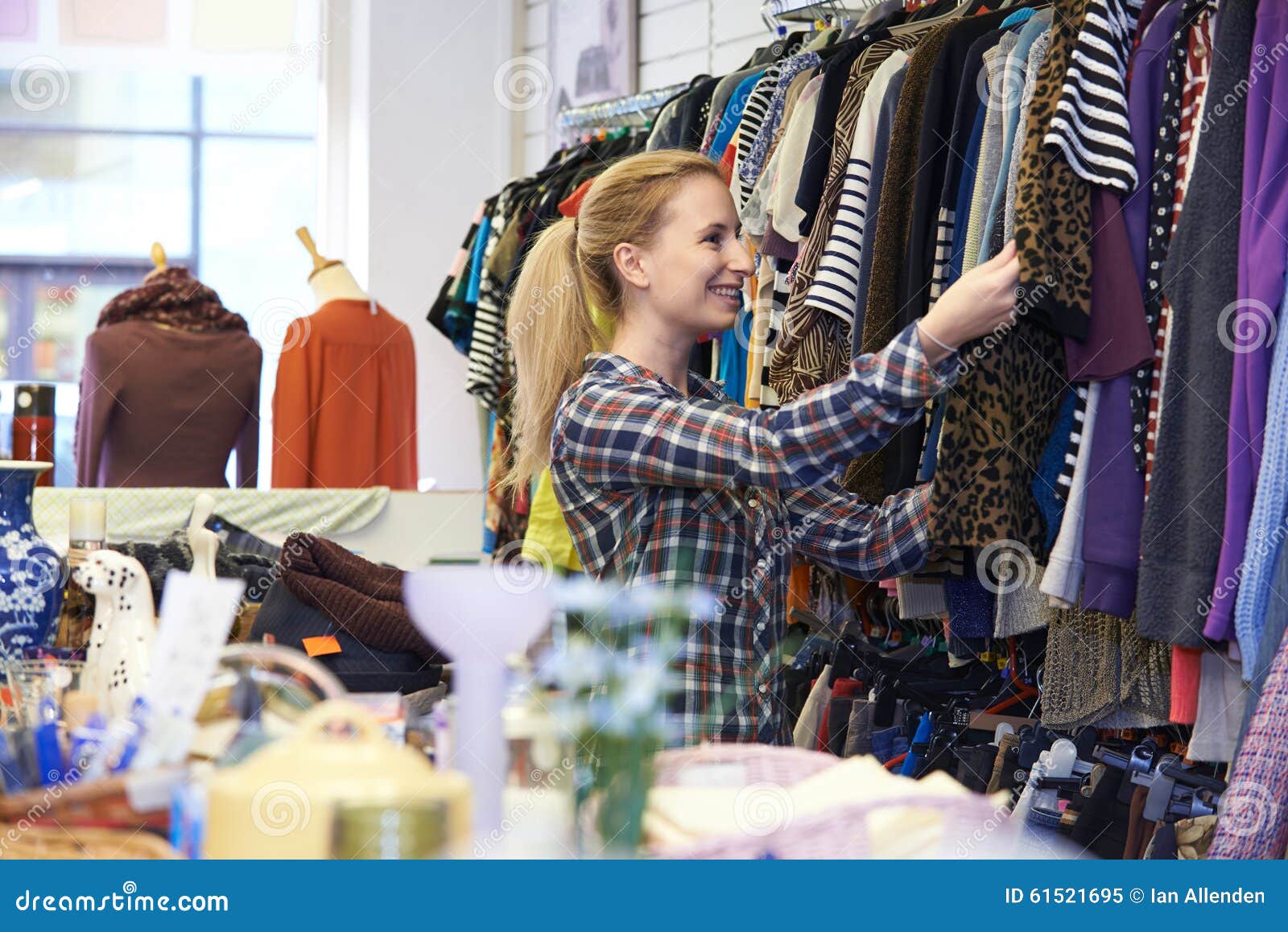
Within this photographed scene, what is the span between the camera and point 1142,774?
2.22m

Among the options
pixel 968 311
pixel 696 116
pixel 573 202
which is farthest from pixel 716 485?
pixel 573 202

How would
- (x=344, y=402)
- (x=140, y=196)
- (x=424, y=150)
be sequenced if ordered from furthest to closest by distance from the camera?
(x=140, y=196)
(x=424, y=150)
(x=344, y=402)

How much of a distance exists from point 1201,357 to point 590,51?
400cm

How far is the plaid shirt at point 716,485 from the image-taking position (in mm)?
1597

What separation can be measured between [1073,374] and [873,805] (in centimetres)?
124

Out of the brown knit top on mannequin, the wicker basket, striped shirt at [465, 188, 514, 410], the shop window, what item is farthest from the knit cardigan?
the shop window

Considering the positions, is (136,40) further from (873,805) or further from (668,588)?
(873,805)

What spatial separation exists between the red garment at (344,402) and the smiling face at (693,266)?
2.58 m

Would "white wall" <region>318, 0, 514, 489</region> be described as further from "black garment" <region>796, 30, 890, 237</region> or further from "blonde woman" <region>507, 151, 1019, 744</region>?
"blonde woman" <region>507, 151, 1019, 744</region>

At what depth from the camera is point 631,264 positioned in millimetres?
1991

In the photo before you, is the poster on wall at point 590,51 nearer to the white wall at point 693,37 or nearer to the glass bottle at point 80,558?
the white wall at point 693,37

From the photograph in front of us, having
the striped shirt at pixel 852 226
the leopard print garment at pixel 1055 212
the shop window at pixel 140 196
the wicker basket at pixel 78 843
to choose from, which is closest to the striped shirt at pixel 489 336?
the striped shirt at pixel 852 226

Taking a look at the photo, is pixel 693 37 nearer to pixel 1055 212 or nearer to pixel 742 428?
pixel 1055 212
